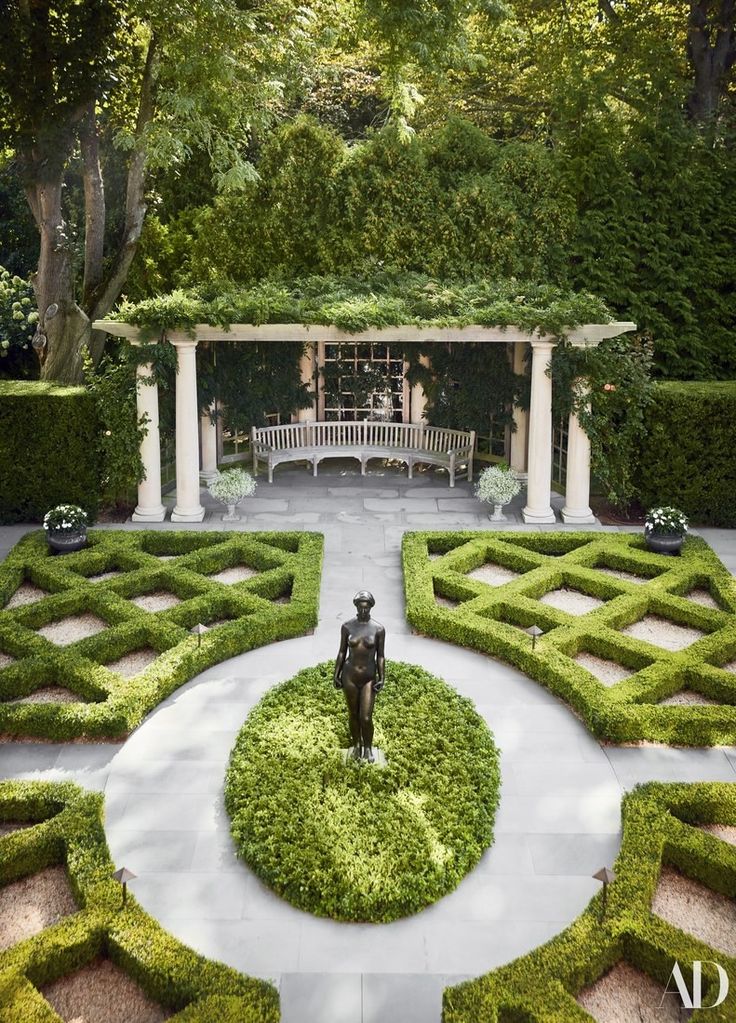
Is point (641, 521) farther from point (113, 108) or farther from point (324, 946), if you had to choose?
point (113, 108)

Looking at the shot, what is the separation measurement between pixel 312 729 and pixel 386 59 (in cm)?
1515

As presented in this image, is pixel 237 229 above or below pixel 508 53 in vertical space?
below

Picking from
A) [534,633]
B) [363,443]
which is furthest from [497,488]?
[534,633]

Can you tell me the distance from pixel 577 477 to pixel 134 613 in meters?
8.86

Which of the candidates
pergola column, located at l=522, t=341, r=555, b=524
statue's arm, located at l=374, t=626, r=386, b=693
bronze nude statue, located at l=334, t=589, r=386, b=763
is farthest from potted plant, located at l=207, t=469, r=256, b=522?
statue's arm, located at l=374, t=626, r=386, b=693

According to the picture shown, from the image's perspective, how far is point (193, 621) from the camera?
13281 mm

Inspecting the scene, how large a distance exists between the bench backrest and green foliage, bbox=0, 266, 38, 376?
756 cm

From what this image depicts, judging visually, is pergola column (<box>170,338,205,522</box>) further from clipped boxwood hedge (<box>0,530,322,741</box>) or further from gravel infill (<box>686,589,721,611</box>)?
gravel infill (<box>686,589,721,611</box>)

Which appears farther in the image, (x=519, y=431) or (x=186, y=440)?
(x=519, y=431)

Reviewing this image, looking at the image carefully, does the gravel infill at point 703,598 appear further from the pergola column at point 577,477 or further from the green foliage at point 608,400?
the pergola column at point 577,477

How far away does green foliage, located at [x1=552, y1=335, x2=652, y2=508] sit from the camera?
1753 cm

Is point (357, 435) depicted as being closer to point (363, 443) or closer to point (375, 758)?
point (363, 443)

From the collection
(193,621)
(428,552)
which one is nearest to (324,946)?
(193,621)

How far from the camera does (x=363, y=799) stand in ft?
29.9
